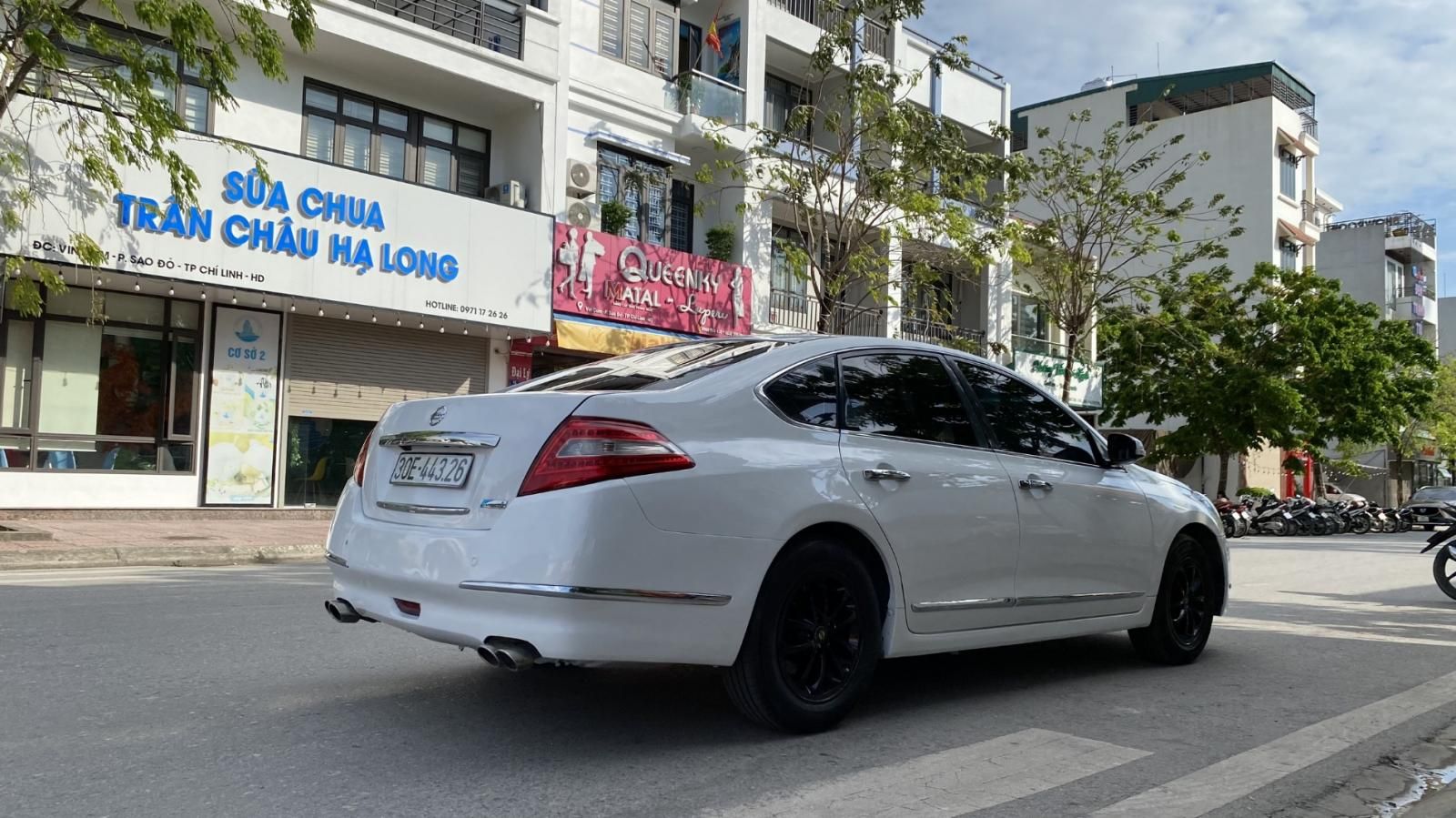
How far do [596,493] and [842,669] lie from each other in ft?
4.17

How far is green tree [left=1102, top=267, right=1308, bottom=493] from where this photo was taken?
31062 millimetres

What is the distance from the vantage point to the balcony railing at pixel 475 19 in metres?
18.3

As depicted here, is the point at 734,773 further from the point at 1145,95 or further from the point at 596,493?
the point at 1145,95

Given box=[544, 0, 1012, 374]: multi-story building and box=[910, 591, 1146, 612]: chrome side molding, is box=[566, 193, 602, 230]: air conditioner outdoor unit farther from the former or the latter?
box=[910, 591, 1146, 612]: chrome side molding

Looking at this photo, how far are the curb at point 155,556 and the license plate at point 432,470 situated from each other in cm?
765

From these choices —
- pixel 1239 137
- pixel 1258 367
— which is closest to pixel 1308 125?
pixel 1239 137

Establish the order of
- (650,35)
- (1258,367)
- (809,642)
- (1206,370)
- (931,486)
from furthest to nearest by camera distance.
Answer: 1. (1206,370)
2. (1258,367)
3. (650,35)
4. (931,486)
5. (809,642)

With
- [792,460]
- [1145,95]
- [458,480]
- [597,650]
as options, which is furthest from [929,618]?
[1145,95]

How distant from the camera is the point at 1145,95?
155ft

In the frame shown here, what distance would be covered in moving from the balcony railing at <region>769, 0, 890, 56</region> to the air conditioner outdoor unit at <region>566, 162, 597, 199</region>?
5.95 m

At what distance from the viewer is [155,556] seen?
10.8 m

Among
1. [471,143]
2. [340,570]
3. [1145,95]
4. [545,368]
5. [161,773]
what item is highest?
[1145,95]

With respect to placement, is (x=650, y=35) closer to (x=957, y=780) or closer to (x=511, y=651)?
(x=511, y=651)

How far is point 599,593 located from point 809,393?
1.28 m
